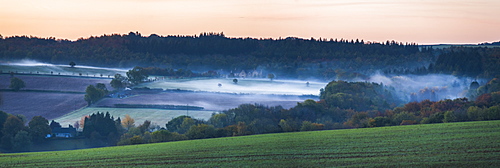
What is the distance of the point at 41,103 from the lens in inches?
3784

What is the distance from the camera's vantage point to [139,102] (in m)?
96.8

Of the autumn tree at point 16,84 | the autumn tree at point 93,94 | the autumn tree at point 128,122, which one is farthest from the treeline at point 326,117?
the autumn tree at point 16,84

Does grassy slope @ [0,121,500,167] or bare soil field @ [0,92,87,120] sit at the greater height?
grassy slope @ [0,121,500,167]

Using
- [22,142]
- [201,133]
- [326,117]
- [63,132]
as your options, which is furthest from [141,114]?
[201,133]

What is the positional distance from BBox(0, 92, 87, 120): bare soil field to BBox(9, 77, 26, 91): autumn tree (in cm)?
344

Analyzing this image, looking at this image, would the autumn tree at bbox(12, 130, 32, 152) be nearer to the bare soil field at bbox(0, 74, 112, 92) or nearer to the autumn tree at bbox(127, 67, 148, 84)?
the bare soil field at bbox(0, 74, 112, 92)

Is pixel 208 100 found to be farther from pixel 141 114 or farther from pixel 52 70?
pixel 52 70

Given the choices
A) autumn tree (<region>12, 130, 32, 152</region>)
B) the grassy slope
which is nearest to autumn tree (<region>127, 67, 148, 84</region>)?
autumn tree (<region>12, 130, 32, 152</region>)

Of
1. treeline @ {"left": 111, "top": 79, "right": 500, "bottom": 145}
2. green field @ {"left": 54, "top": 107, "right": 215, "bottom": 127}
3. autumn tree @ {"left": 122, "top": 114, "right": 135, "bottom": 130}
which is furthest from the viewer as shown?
green field @ {"left": 54, "top": 107, "right": 215, "bottom": 127}

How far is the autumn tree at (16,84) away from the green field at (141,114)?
22.3m

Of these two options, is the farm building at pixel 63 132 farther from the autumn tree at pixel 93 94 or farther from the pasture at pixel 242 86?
the pasture at pixel 242 86

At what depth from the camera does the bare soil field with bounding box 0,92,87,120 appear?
88750 mm

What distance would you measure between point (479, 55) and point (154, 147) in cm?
12452

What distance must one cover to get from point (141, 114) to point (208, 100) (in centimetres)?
1998
